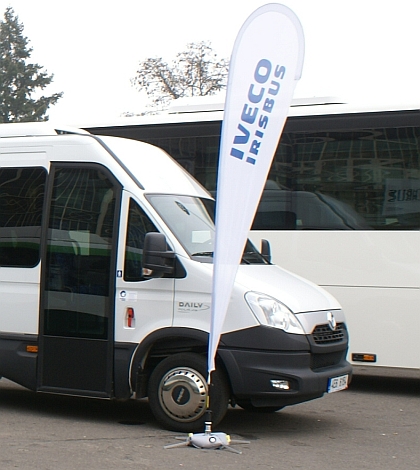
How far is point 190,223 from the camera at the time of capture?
8.47m

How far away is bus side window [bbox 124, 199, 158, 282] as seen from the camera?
8.22m

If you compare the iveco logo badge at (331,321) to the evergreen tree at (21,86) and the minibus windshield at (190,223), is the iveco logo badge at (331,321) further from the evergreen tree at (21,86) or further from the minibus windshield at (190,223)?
the evergreen tree at (21,86)

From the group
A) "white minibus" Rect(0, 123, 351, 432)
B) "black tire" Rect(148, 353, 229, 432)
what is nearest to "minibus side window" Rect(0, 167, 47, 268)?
"white minibus" Rect(0, 123, 351, 432)

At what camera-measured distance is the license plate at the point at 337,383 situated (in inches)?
314

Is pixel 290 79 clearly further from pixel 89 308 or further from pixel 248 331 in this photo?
pixel 89 308

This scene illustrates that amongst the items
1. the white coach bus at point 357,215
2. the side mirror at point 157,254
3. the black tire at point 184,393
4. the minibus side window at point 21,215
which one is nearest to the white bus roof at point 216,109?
the white coach bus at point 357,215

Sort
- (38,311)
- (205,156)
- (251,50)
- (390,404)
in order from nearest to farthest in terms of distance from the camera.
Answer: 1. (251,50)
2. (38,311)
3. (390,404)
4. (205,156)

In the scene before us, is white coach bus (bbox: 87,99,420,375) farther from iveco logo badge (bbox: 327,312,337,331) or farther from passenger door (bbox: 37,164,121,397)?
passenger door (bbox: 37,164,121,397)

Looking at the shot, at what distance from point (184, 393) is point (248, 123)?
2.41 metres

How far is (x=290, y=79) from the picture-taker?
24.7ft

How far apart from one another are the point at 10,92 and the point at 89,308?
59.5 metres

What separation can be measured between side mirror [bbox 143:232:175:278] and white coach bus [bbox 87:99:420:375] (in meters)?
3.62

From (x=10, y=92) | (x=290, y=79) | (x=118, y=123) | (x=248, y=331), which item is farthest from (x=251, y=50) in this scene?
(x=10, y=92)

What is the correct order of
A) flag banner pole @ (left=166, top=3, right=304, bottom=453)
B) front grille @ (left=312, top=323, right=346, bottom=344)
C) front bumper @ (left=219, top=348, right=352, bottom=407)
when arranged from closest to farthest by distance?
flag banner pole @ (left=166, top=3, right=304, bottom=453) → front bumper @ (left=219, top=348, right=352, bottom=407) → front grille @ (left=312, top=323, right=346, bottom=344)
